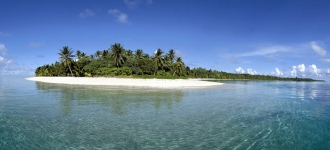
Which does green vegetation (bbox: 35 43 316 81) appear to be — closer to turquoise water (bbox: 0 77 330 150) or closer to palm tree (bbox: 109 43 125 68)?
palm tree (bbox: 109 43 125 68)

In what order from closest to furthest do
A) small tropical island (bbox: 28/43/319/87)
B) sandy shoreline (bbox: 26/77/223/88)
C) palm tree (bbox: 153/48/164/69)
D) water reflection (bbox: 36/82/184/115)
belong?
water reflection (bbox: 36/82/184/115) → sandy shoreline (bbox: 26/77/223/88) → small tropical island (bbox: 28/43/319/87) → palm tree (bbox: 153/48/164/69)

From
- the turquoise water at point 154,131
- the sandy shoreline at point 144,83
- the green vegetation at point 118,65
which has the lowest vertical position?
the turquoise water at point 154,131

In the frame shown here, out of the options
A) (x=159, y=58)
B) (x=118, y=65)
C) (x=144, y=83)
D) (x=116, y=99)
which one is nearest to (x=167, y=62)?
(x=159, y=58)

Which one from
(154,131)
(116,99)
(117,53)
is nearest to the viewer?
(154,131)

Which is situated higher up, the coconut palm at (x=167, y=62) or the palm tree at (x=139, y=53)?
the palm tree at (x=139, y=53)

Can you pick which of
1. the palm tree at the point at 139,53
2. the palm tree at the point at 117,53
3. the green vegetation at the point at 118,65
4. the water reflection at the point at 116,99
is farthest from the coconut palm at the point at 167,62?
the water reflection at the point at 116,99

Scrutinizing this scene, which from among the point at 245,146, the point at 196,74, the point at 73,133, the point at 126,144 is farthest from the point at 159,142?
the point at 196,74

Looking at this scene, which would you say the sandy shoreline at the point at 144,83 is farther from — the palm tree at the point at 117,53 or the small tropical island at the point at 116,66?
the palm tree at the point at 117,53

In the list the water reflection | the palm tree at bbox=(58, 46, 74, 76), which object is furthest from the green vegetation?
the water reflection

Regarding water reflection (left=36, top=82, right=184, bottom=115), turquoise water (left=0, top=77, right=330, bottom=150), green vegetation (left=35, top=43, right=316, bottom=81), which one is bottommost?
turquoise water (left=0, top=77, right=330, bottom=150)

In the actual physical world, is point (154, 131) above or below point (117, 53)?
below

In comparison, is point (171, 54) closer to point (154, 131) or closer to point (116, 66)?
point (116, 66)

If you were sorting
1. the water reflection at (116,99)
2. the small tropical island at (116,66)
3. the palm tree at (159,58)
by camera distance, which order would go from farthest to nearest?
the palm tree at (159,58) → the small tropical island at (116,66) → the water reflection at (116,99)

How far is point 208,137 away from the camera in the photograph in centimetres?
963
